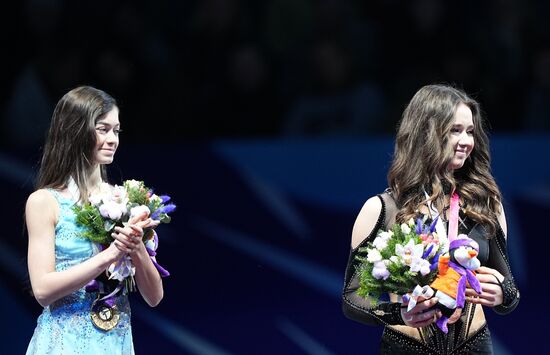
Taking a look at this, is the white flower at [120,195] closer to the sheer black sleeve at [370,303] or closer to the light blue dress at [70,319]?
the light blue dress at [70,319]

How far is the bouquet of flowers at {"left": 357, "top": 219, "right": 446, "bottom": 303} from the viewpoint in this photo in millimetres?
4070

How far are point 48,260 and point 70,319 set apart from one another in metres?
0.26

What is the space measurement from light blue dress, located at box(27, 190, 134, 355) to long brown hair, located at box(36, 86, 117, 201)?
4.2 inches

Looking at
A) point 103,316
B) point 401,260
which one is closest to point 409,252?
point 401,260

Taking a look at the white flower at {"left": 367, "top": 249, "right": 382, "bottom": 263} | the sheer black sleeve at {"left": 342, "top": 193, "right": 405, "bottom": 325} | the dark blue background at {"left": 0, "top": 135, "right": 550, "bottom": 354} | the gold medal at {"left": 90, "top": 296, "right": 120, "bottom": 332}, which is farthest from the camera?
the dark blue background at {"left": 0, "top": 135, "right": 550, "bottom": 354}

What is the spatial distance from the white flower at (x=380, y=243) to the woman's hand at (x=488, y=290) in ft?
1.10

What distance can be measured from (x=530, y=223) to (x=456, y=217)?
2532 mm

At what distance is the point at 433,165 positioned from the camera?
4.42 m

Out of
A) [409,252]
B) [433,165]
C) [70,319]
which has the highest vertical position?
[433,165]

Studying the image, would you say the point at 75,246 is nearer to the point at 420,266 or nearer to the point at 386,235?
the point at 386,235

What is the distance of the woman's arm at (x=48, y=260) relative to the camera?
14.2ft

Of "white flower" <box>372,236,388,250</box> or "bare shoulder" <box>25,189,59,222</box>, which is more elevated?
"white flower" <box>372,236,388,250</box>

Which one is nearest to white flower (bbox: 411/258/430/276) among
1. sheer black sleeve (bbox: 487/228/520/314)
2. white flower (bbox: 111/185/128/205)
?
sheer black sleeve (bbox: 487/228/520/314)

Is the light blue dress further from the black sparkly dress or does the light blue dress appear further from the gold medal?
the black sparkly dress
